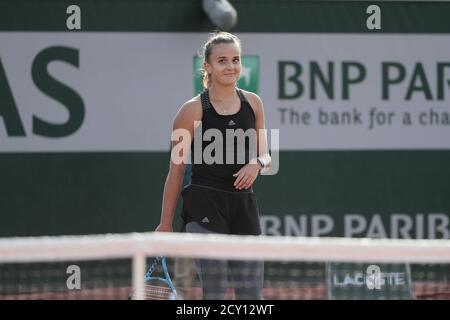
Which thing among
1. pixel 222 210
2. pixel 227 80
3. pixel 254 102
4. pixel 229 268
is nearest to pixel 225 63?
pixel 227 80

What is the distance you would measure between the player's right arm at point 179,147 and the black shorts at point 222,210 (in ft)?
0.40

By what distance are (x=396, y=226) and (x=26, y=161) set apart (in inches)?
112

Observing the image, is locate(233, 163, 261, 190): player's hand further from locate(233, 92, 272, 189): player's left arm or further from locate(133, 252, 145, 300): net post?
locate(133, 252, 145, 300): net post

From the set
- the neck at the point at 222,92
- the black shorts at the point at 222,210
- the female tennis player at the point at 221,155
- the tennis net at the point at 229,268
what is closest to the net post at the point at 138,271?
the tennis net at the point at 229,268

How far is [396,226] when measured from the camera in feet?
24.9

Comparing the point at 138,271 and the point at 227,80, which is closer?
the point at 138,271

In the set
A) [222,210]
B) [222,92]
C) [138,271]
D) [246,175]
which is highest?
[222,92]

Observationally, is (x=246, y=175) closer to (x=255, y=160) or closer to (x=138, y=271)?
(x=255, y=160)

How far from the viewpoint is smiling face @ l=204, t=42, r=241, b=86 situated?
470cm

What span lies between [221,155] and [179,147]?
0.76ft

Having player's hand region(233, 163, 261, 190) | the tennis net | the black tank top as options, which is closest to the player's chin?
the black tank top

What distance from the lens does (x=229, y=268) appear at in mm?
4758
